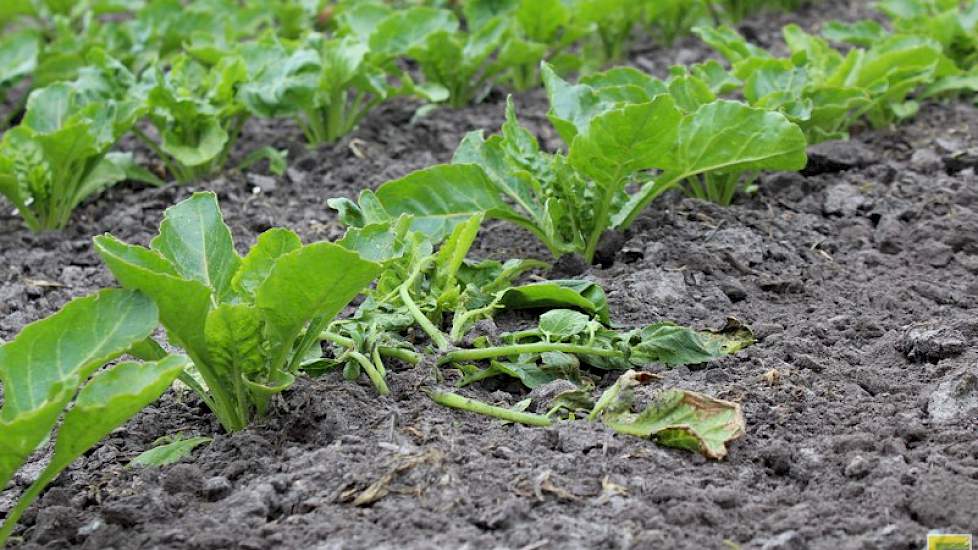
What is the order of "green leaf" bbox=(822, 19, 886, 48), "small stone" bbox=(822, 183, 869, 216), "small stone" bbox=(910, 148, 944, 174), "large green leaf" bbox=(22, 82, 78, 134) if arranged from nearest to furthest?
1. "small stone" bbox=(822, 183, 869, 216)
2. "small stone" bbox=(910, 148, 944, 174)
3. "large green leaf" bbox=(22, 82, 78, 134)
4. "green leaf" bbox=(822, 19, 886, 48)

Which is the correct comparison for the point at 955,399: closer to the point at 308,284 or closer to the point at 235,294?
the point at 308,284

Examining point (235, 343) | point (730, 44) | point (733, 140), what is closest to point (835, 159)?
point (730, 44)

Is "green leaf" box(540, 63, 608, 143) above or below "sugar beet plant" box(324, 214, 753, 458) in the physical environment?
above

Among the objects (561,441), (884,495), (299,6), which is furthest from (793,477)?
(299,6)

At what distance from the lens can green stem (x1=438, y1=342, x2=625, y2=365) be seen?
2.60 metres

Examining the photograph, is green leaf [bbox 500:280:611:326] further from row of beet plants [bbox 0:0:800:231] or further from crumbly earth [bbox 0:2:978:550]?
row of beet plants [bbox 0:0:800:231]

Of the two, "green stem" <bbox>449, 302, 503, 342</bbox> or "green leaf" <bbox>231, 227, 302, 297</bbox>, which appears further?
"green stem" <bbox>449, 302, 503, 342</bbox>

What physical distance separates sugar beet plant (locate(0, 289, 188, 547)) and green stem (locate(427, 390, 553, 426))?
0.59 m

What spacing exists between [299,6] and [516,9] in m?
1.26

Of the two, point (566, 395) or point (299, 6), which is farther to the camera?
point (299, 6)

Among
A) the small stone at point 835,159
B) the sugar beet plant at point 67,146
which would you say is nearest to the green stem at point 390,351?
the sugar beet plant at point 67,146

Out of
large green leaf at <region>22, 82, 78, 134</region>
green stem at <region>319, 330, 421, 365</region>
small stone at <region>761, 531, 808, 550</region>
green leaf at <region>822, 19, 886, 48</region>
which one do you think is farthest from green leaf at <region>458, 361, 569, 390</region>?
green leaf at <region>822, 19, 886, 48</region>

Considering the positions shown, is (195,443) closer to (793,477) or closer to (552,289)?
(552,289)

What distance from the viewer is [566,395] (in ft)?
8.29
